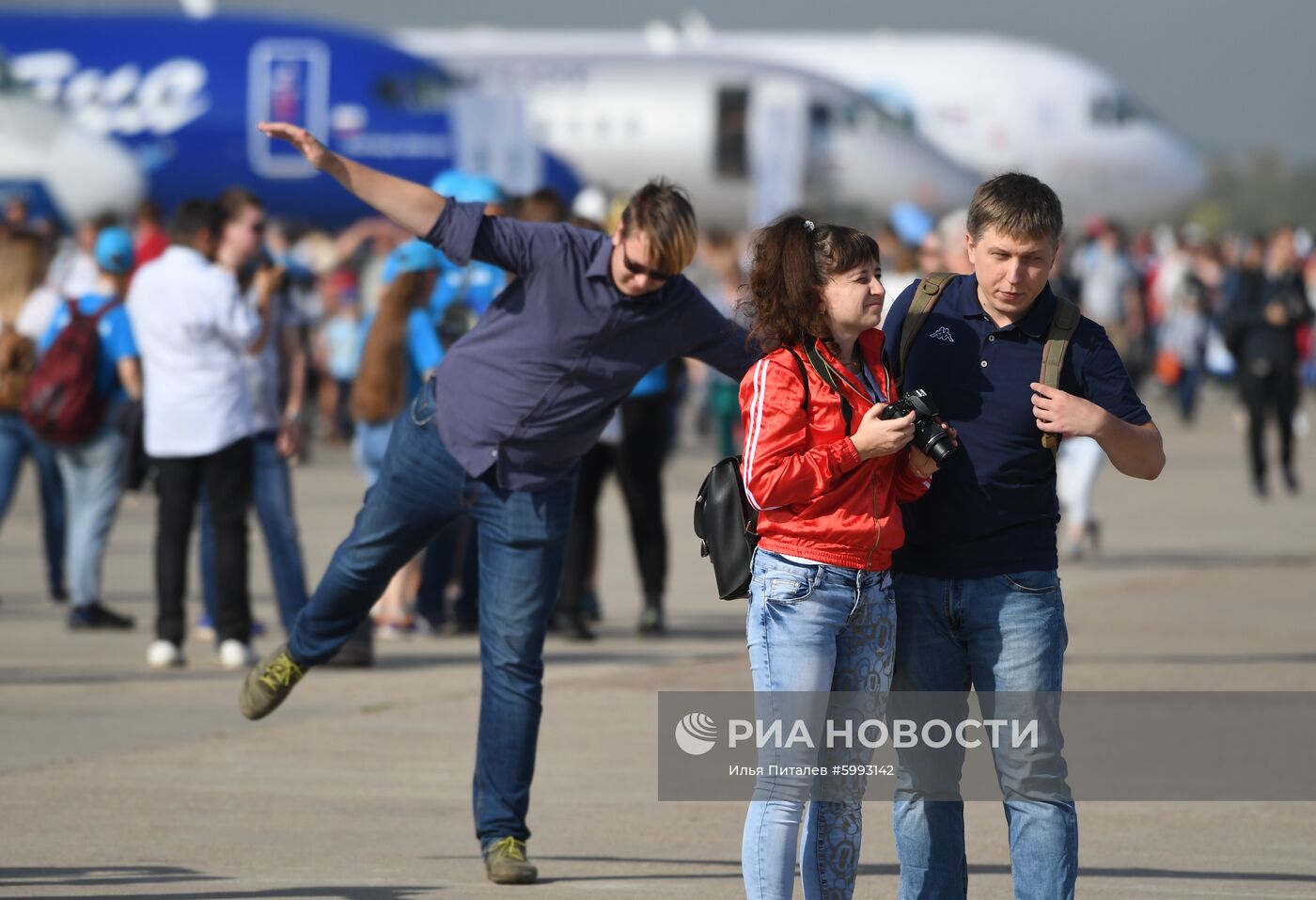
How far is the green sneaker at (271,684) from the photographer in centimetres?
551

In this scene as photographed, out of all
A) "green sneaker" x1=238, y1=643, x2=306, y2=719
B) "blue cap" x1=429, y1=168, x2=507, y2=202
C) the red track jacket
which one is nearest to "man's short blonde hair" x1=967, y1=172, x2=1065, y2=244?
the red track jacket

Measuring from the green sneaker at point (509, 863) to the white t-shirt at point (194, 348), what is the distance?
348 cm

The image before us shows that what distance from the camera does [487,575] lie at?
17.7 ft

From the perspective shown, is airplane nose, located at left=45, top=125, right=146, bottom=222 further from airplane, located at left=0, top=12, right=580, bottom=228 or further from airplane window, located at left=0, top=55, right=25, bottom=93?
airplane, located at left=0, top=12, right=580, bottom=228

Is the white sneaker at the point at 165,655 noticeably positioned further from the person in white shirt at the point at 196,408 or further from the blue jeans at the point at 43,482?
the blue jeans at the point at 43,482

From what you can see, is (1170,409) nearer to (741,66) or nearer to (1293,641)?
(741,66)

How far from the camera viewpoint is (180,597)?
8.55 metres

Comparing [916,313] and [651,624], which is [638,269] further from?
[651,624]

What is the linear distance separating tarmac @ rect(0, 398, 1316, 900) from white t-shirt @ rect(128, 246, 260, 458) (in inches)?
39.0

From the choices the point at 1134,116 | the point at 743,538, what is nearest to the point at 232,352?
the point at 743,538

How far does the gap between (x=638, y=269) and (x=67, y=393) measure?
532cm

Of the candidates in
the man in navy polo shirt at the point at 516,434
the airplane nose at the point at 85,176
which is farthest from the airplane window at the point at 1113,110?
the man in navy polo shirt at the point at 516,434

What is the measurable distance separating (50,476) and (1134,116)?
3631 cm

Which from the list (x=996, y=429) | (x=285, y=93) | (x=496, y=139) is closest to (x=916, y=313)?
(x=996, y=429)
